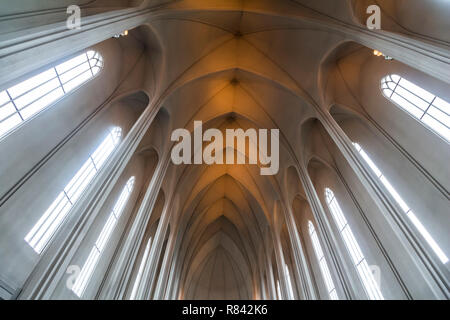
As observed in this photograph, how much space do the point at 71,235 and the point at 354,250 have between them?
33.6 ft

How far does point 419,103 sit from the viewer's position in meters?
8.06

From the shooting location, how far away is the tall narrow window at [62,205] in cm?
662

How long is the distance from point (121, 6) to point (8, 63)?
6.45m

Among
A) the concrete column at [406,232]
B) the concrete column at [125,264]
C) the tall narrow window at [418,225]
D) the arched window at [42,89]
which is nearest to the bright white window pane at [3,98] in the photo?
the arched window at [42,89]

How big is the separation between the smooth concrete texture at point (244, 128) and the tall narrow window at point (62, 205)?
0.24 metres

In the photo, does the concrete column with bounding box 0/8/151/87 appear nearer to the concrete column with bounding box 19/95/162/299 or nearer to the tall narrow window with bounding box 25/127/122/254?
the concrete column with bounding box 19/95/162/299

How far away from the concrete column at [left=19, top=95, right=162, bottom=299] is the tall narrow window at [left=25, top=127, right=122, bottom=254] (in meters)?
0.55

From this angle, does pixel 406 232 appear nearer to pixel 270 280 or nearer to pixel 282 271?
pixel 282 271

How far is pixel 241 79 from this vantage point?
47.1 ft

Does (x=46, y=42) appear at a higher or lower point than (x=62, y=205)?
higher

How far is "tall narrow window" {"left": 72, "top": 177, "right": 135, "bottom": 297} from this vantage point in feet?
27.0

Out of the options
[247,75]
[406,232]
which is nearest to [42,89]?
[247,75]

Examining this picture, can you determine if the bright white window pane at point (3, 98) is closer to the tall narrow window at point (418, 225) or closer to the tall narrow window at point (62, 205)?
the tall narrow window at point (62, 205)
